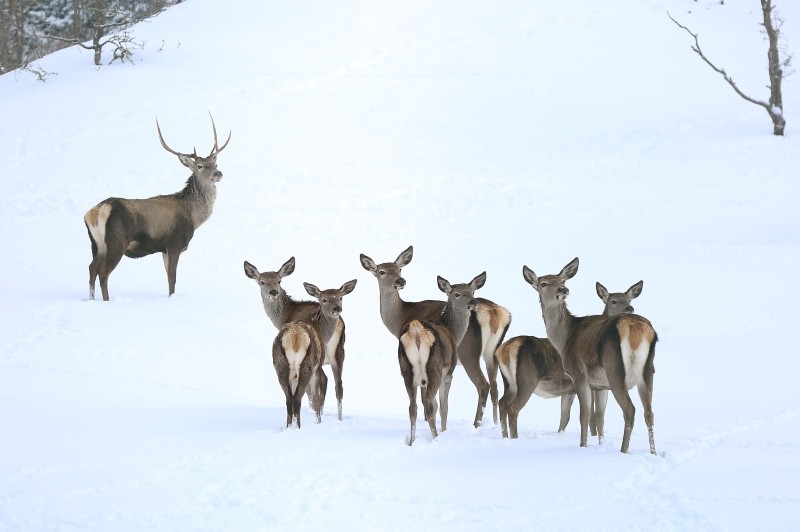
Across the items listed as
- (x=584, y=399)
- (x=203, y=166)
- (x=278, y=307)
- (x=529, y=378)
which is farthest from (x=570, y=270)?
(x=203, y=166)

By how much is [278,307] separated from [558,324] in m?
3.19

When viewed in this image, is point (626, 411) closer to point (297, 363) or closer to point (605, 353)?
point (605, 353)

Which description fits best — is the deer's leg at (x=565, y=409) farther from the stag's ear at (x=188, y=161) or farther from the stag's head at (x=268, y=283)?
the stag's ear at (x=188, y=161)

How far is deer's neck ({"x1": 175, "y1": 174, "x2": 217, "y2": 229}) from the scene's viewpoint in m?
16.8

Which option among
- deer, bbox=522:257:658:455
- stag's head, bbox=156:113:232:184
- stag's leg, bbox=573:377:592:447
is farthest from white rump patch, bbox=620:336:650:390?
stag's head, bbox=156:113:232:184

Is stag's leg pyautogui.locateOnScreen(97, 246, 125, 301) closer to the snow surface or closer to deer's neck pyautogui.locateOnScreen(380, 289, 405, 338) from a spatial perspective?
the snow surface

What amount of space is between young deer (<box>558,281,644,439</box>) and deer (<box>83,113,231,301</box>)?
734 centimetres

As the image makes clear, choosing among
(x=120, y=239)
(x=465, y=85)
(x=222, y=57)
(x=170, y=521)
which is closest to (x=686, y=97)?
(x=465, y=85)

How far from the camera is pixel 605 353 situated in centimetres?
880

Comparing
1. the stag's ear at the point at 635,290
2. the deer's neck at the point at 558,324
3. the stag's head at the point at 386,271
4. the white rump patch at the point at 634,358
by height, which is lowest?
the white rump patch at the point at 634,358

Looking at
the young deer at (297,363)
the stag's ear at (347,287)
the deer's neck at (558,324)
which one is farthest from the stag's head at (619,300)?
the young deer at (297,363)

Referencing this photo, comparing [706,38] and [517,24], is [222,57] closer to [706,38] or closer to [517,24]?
[517,24]

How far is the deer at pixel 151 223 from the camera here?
15117 millimetres

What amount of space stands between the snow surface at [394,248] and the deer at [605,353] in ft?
1.30
